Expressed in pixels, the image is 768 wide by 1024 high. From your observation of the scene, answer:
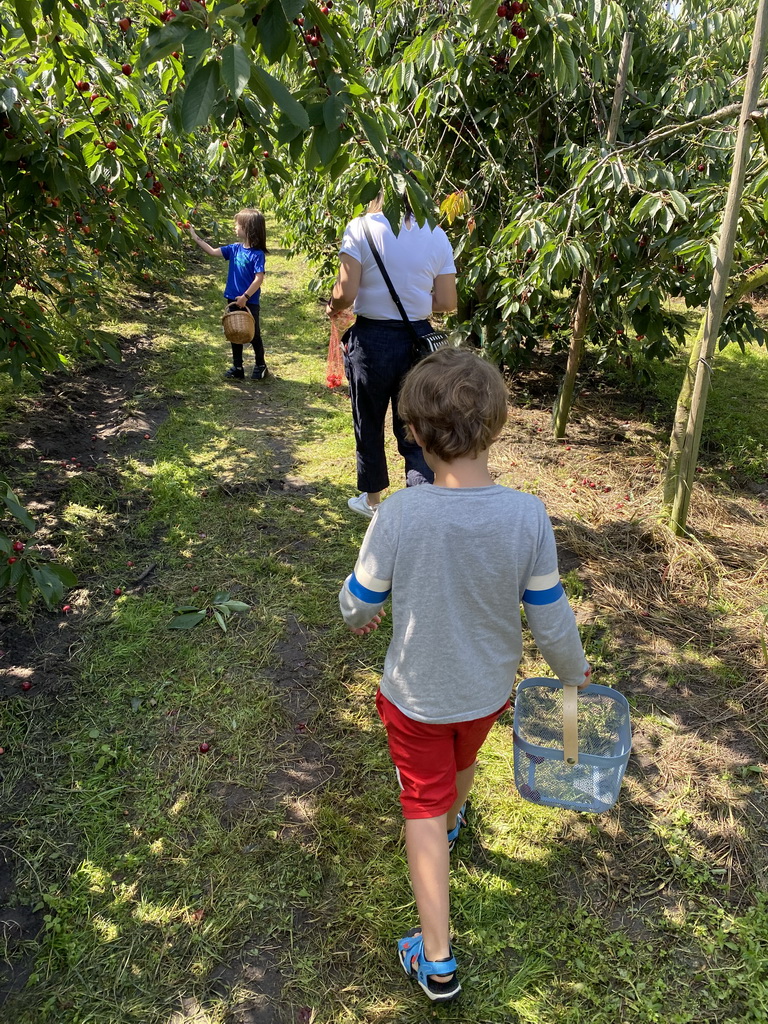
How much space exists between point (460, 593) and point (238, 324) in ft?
14.6

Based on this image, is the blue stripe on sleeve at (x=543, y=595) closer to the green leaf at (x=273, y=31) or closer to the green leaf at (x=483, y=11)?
the green leaf at (x=273, y=31)

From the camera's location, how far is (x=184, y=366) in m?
6.25

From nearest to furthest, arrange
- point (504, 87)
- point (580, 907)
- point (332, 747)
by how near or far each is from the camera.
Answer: point (580, 907) → point (332, 747) → point (504, 87)

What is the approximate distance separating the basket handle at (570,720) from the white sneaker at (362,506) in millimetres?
2169

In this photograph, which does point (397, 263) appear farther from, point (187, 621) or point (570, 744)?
point (570, 744)

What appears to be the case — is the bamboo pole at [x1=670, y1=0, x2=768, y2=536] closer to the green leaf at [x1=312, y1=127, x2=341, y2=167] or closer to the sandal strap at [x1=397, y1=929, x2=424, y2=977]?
the green leaf at [x1=312, y1=127, x2=341, y2=167]

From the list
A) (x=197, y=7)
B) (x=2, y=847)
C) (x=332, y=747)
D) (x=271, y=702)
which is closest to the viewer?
(x=197, y=7)

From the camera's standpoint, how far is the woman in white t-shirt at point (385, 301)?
2703mm

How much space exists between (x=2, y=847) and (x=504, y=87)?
485cm

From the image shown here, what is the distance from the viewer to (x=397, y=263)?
2725 mm

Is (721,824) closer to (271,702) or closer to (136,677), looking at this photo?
(271,702)

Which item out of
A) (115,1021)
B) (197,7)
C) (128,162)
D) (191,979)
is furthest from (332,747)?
(128,162)

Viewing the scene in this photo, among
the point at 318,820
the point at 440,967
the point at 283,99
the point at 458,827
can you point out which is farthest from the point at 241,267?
the point at 440,967

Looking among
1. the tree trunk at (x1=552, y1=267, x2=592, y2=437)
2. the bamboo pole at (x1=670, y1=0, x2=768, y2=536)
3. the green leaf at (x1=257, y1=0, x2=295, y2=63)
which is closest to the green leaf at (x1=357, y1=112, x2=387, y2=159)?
the green leaf at (x1=257, y1=0, x2=295, y2=63)
